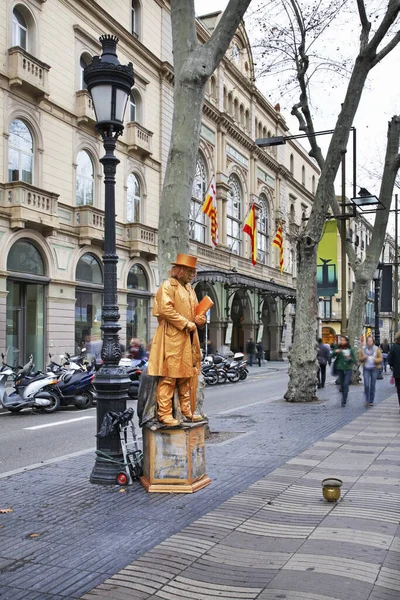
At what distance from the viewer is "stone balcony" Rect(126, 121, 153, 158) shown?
28203mm

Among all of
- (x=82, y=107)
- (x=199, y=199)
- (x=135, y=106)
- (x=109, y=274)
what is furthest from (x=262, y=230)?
(x=109, y=274)

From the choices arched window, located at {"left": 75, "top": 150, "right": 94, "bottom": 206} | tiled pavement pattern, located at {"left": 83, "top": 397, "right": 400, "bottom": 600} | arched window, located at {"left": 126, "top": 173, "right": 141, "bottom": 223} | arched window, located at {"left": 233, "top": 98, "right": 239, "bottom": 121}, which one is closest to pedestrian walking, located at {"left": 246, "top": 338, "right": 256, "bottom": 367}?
arched window, located at {"left": 126, "top": 173, "right": 141, "bottom": 223}

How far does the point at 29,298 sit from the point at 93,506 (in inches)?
675

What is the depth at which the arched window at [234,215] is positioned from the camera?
40.2 m

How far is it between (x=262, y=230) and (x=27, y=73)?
27.1 m

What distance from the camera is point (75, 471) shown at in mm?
7793

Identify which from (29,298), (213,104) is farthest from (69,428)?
(213,104)

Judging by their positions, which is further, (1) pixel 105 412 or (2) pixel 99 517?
(1) pixel 105 412

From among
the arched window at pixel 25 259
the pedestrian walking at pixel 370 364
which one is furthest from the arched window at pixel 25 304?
the pedestrian walking at pixel 370 364

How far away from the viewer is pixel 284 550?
16.0ft

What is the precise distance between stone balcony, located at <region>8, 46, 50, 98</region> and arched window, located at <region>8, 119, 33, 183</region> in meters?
1.17

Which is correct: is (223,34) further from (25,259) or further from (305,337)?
(25,259)

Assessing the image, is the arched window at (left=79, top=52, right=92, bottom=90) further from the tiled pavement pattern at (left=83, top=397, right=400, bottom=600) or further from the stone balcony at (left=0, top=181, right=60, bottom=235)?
the tiled pavement pattern at (left=83, top=397, right=400, bottom=600)

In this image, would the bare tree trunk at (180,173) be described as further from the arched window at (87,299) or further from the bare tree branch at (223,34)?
the arched window at (87,299)
